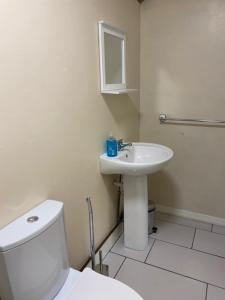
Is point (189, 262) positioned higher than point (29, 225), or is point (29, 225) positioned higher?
point (29, 225)

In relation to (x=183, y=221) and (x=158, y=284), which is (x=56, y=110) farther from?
(x=183, y=221)

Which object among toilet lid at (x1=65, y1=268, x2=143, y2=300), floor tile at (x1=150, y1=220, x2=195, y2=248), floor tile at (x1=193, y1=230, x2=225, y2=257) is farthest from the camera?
floor tile at (x1=150, y1=220, x2=195, y2=248)

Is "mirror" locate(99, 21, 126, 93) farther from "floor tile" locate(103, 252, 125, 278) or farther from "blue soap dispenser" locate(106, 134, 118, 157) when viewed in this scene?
"floor tile" locate(103, 252, 125, 278)

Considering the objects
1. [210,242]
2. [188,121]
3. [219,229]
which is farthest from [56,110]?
[219,229]

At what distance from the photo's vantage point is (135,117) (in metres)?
2.31

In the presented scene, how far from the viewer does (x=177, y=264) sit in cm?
181

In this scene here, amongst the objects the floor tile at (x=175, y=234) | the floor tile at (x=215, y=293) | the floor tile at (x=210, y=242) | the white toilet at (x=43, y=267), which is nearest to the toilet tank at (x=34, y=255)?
the white toilet at (x=43, y=267)

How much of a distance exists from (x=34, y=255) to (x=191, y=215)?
1.84 meters

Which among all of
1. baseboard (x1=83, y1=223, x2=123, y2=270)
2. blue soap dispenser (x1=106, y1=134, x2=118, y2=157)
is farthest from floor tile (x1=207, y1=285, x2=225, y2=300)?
blue soap dispenser (x1=106, y1=134, x2=118, y2=157)

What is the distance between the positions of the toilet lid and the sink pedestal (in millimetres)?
783

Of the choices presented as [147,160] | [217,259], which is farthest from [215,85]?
[217,259]

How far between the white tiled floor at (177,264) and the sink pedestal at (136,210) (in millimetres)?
91

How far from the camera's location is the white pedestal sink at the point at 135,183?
168cm

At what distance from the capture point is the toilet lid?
1040 millimetres
